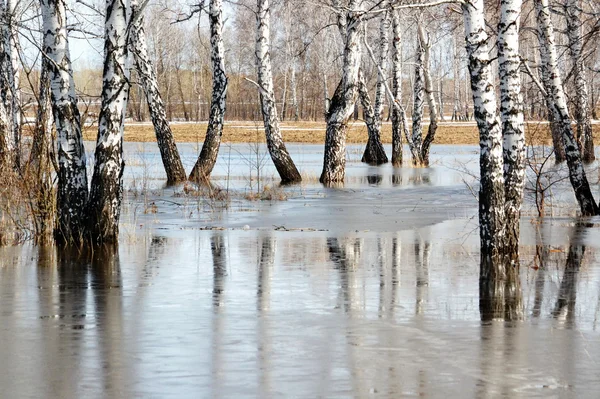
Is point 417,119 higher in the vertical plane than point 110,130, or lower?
higher

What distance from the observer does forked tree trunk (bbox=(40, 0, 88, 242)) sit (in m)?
11.9

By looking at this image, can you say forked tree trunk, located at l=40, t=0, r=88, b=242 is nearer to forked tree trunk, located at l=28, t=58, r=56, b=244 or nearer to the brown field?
forked tree trunk, located at l=28, t=58, r=56, b=244

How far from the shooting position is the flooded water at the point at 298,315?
20.9 ft

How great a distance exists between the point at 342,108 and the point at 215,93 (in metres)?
2.93

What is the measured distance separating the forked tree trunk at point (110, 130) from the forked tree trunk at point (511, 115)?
14.4 ft

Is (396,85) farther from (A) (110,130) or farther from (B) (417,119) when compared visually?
(A) (110,130)

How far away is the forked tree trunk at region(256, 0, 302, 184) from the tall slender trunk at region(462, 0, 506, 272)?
1223cm

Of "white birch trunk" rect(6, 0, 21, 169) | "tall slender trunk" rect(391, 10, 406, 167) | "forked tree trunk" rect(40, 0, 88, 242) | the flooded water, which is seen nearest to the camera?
the flooded water

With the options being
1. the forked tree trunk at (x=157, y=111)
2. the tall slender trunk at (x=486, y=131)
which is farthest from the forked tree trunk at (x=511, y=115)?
the forked tree trunk at (x=157, y=111)

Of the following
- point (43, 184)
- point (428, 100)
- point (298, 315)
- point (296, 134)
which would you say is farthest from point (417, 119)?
point (298, 315)

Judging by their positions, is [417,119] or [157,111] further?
[417,119]

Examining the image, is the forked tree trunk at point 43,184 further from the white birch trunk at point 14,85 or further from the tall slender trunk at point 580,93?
the tall slender trunk at point 580,93

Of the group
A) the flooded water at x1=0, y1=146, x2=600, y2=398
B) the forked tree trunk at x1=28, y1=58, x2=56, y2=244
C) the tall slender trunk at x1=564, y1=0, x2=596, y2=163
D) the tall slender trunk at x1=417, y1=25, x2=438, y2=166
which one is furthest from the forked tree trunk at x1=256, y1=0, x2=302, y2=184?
the forked tree trunk at x1=28, y1=58, x2=56, y2=244

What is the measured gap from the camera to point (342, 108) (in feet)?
76.2
